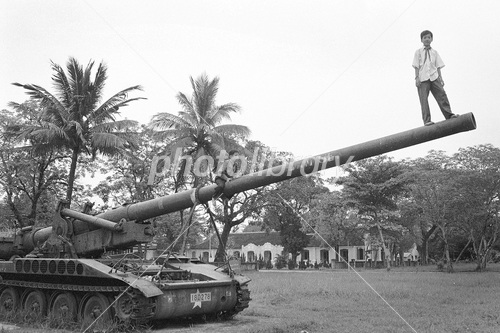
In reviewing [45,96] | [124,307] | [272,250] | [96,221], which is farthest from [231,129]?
[272,250]

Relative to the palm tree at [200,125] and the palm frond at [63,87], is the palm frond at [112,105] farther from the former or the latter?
the palm tree at [200,125]

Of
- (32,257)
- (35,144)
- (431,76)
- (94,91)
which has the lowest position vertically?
(32,257)

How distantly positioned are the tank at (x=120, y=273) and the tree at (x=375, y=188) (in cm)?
2205

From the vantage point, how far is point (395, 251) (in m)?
58.1

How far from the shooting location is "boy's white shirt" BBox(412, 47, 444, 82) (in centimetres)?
642

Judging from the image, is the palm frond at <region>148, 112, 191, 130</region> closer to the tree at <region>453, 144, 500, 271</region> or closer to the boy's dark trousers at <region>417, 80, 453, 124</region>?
the tree at <region>453, 144, 500, 271</region>

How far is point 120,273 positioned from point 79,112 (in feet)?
41.8

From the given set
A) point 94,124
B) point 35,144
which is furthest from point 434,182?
point 35,144

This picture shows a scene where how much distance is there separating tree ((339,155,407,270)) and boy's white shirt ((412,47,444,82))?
26.1 metres

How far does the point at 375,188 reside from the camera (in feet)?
105

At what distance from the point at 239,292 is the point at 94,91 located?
12.6 metres

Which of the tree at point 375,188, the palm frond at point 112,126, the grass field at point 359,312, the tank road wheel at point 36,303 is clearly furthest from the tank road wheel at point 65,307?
the tree at point 375,188

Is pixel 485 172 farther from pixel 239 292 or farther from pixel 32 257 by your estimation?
pixel 32 257

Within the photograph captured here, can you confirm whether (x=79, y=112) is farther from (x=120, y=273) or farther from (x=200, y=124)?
(x=120, y=273)
